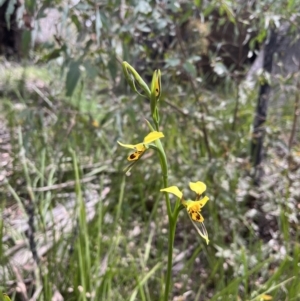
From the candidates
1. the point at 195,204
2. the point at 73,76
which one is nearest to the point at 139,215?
the point at 73,76

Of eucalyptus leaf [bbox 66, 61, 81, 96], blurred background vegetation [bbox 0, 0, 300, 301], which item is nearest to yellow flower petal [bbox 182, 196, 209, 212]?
blurred background vegetation [bbox 0, 0, 300, 301]

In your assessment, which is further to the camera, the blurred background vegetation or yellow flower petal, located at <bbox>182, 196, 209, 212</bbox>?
the blurred background vegetation

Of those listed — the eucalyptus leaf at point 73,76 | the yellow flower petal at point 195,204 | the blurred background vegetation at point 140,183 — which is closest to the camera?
the yellow flower petal at point 195,204

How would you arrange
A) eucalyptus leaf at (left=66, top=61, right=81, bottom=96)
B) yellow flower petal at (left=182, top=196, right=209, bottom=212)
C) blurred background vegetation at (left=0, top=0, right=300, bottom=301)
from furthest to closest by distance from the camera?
eucalyptus leaf at (left=66, top=61, right=81, bottom=96)
blurred background vegetation at (left=0, top=0, right=300, bottom=301)
yellow flower petal at (left=182, top=196, right=209, bottom=212)

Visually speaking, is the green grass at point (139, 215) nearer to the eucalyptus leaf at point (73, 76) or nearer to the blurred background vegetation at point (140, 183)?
the blurred background vegetation at point (140, 183)

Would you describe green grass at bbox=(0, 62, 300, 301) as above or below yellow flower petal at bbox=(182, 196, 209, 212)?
below

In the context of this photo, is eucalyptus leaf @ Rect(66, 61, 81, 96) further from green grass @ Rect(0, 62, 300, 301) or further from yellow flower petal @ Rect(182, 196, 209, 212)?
yellow flower petal @ Rect(182, 196, 209, 212)

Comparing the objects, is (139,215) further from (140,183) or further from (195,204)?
(195,204)

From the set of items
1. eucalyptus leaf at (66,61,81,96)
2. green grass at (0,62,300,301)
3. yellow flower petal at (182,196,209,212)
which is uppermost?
yellow flower petal at (182,196,209,212)

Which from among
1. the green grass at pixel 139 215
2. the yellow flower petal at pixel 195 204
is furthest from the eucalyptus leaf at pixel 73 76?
the yellow flower petal at pixel 195 204
